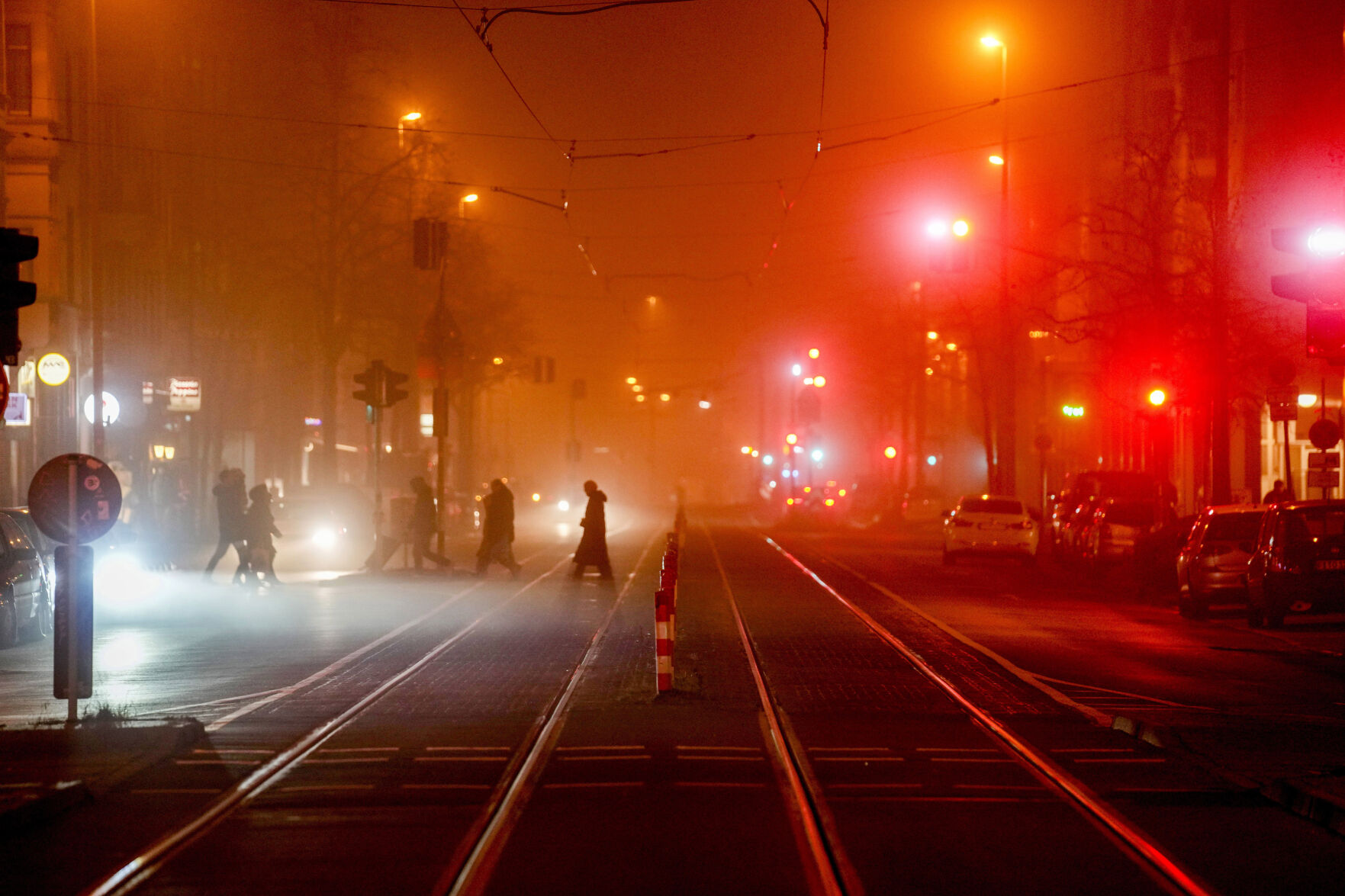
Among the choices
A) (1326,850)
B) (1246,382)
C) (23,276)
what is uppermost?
(23,276)

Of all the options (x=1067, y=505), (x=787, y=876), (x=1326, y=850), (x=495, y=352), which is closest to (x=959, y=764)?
(x=1326, y=850)

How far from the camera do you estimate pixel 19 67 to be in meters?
37.2

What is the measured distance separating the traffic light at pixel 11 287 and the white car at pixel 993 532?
25829mm

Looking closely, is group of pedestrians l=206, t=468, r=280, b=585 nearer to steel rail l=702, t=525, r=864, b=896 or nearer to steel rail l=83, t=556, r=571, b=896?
steel rail l=83, t=556, r=571, b=896

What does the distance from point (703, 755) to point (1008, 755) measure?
72.1 inches

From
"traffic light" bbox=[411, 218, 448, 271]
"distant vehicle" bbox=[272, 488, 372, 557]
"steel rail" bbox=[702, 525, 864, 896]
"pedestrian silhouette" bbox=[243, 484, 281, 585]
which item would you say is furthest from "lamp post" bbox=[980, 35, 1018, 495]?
"steel rail" bbox=[702, 525, 864, 896]

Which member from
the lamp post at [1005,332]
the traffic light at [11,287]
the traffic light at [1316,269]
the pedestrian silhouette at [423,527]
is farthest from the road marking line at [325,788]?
the lamp post at [1005,332]

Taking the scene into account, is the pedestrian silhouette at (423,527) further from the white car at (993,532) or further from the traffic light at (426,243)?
the white car at (993,532)

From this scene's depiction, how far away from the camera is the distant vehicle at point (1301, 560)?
734 inches

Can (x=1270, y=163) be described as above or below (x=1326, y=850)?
above

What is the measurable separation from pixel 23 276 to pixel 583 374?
86320mm

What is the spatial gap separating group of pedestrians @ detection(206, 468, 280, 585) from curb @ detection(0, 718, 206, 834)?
14.2 m

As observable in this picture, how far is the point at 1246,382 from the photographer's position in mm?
34312

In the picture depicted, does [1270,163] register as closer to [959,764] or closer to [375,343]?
[375,343]
